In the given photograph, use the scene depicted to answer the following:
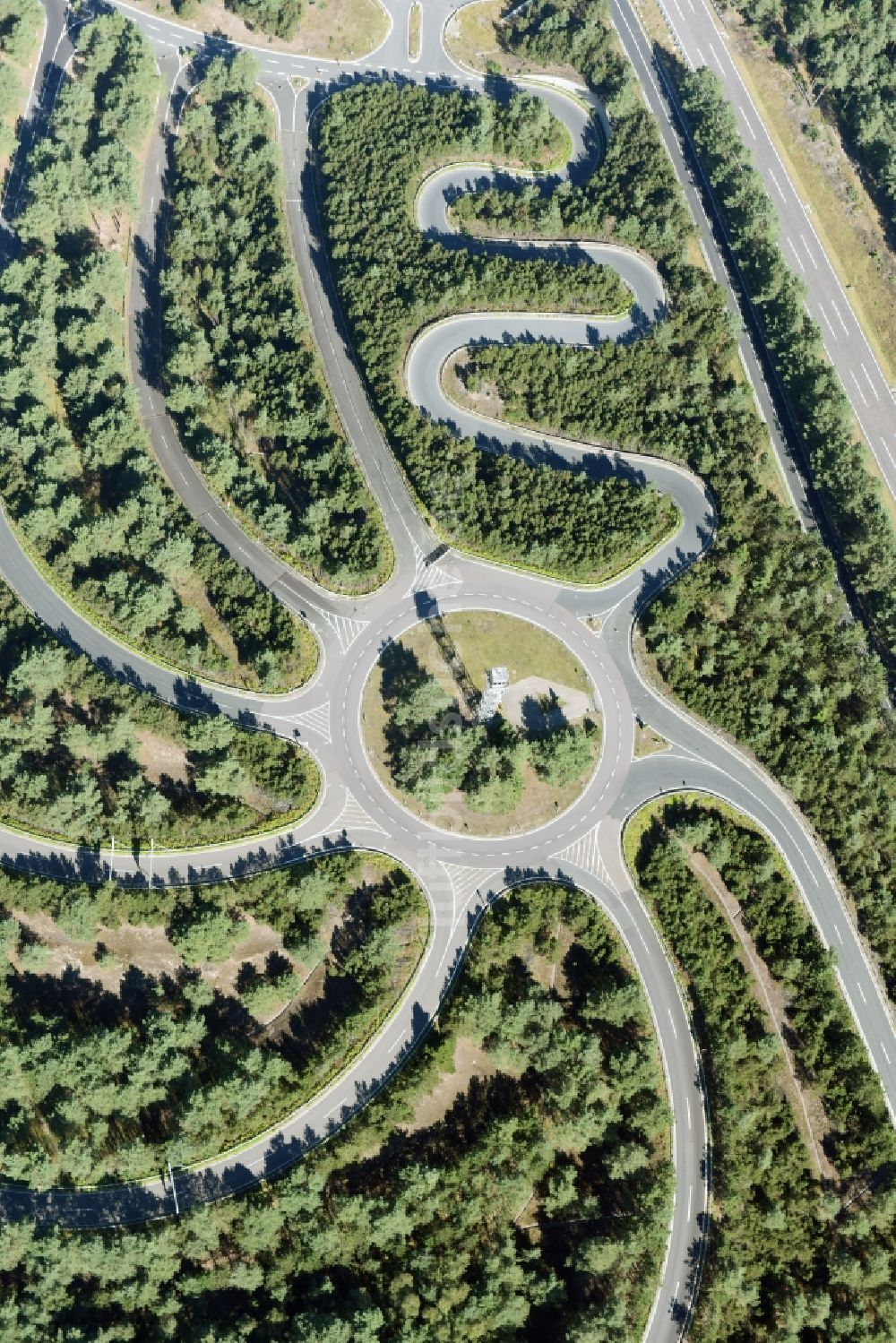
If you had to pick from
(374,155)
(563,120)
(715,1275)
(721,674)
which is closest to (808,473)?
(721,674)

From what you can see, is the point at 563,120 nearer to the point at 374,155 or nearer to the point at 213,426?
the point at 374,155

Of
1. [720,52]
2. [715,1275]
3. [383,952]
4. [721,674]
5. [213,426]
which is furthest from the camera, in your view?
[720,52]

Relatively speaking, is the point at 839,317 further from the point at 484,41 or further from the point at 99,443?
the point at 99,443

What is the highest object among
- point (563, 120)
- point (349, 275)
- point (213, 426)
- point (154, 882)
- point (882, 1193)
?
point (563, 120)

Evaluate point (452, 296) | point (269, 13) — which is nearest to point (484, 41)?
point (269, 13)

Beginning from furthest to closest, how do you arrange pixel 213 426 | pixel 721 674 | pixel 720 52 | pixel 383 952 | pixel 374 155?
pixel 720 52 < pixel 374 155 < pixel 213 426 < pixel 721 674 < pixel 383 952

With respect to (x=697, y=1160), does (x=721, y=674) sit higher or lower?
higher

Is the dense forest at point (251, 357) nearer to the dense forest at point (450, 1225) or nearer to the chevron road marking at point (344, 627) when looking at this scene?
the chevron road marking at point (344, 627)
